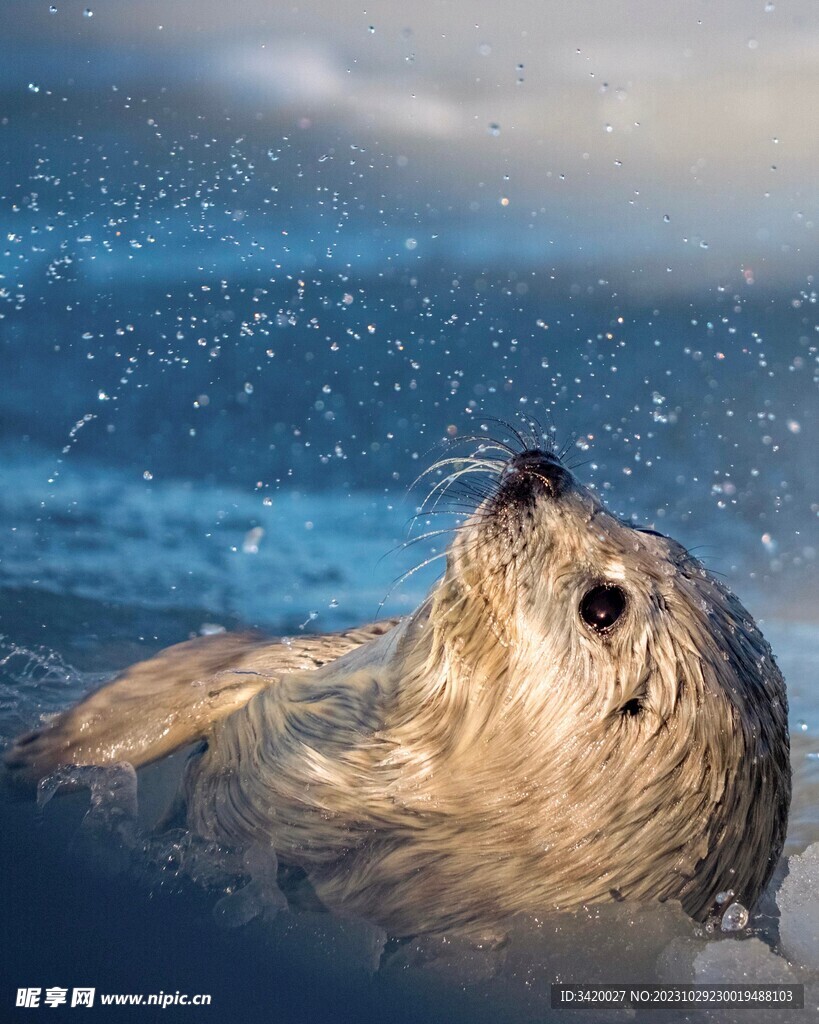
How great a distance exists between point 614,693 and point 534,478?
572 millimetres

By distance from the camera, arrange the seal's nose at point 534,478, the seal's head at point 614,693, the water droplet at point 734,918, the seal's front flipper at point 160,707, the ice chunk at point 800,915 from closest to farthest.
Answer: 1. the seal's head at point 614,693
2. the seal's nose at point 534,478
3. the water droplet at point 734,918
4. the ice chunk at point 800,915
5. the seal's front flipper at point 160,707

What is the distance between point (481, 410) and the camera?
6781 mm

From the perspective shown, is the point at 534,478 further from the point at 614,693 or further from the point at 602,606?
the point at 614,693

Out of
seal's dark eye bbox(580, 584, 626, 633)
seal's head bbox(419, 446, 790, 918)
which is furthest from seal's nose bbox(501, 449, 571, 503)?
seal's dark eye bbox(580, 584, 626, 633)

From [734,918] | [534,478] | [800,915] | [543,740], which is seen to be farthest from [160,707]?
[800,915]

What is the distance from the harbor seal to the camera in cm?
265

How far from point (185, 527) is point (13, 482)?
3.13 feet

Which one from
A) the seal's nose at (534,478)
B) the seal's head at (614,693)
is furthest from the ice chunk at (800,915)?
the seal's nose at (534,478)

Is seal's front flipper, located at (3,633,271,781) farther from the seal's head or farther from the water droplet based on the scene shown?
the water droplet

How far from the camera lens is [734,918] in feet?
9.57

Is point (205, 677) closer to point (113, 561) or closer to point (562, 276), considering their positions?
point (113, 561)

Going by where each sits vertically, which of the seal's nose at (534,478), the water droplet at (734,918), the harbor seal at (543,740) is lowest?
the water droplet at (734,918)

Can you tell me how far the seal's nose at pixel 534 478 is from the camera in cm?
278

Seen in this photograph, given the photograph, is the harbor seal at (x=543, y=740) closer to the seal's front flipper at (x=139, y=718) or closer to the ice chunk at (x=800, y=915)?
the ice chunk at (x=800, y=915)
